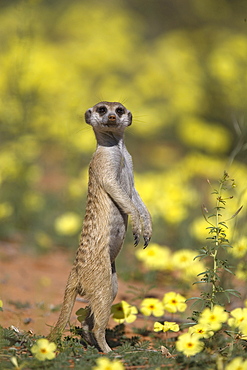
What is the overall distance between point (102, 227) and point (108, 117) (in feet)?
2.44

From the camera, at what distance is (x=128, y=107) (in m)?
10.3

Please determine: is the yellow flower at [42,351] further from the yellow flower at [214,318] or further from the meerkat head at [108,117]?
the meerkat head at [108,117]

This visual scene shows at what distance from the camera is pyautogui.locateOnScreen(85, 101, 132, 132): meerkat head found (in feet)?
11.9

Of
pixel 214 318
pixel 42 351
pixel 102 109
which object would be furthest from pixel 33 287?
pixel 214 318

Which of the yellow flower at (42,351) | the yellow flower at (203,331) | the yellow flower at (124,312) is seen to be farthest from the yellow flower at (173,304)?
the yellow flower at (42,351)

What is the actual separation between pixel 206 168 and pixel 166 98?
749 cm

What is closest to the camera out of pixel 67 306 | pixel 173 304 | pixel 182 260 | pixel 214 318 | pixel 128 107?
pixel 214 318

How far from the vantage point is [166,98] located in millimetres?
14680

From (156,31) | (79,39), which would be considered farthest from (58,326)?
(156,31)

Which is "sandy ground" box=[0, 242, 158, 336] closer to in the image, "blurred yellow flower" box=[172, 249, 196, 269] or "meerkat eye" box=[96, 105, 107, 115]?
"blurred yellow flower" box=[172, 249, 196, 269]

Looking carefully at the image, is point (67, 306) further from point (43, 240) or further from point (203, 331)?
point (43, 240)

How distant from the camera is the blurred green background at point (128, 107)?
21.2 ft

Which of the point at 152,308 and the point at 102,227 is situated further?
the point at 152,308

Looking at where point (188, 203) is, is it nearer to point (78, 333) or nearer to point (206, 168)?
point (206, 168)
